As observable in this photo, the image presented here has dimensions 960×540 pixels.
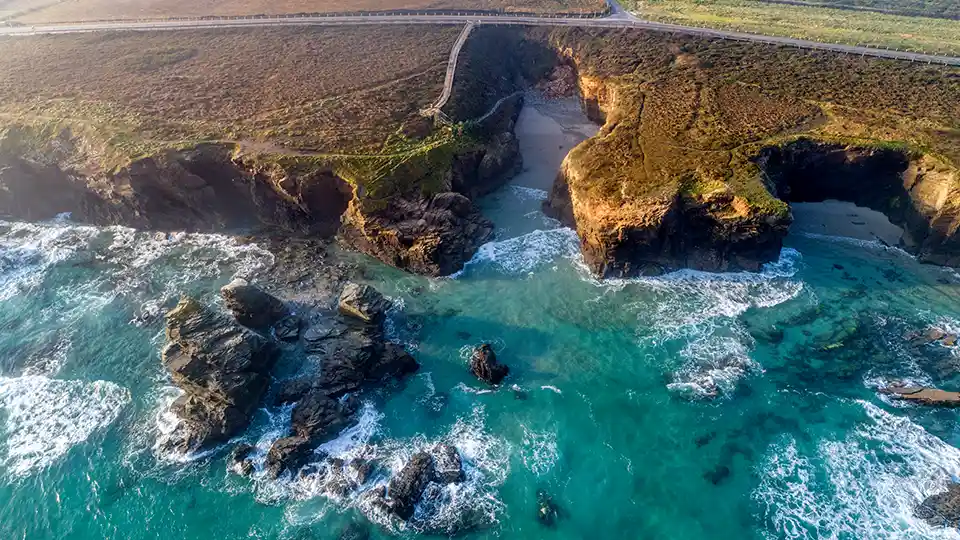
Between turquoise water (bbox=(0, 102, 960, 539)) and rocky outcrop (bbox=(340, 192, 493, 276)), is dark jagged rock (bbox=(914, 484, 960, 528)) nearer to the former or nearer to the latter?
turquoise water (bbox=(0, 102, 960, 539))

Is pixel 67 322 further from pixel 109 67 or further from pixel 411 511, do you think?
pixel 109 67

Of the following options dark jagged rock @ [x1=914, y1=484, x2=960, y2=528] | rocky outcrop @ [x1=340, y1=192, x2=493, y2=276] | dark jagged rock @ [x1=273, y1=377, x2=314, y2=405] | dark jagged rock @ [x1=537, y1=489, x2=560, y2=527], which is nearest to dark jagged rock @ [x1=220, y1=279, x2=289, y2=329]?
dark jagged rock @ [x1=273, y1=377, x2=314, y2=405]

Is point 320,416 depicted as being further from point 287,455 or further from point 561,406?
point 561,406

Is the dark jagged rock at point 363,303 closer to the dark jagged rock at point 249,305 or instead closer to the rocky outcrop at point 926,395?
the dark jagged rock at point 249,305

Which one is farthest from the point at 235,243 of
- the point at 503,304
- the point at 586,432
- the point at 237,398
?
the point at 586,432

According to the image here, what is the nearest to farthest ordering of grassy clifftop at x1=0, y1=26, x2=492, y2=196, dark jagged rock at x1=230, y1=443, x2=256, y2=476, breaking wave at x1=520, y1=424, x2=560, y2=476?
breaking wave at x1=520, y1=424, x2=560, y2=476 < dark jagged rock at x1=230, y1=443, x2=256, y2=476 < grassy clifftop at x1=0, y1=26, x2=492, y2=196

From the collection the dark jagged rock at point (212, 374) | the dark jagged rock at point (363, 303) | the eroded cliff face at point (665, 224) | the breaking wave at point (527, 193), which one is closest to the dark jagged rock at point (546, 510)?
the dark jagged rock at point (363, 303)
